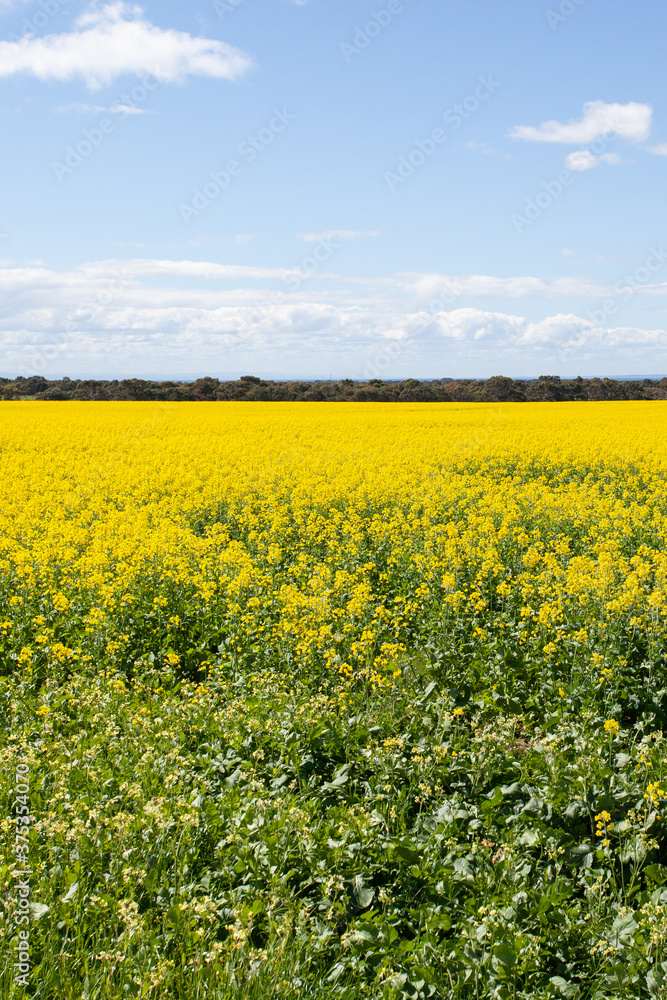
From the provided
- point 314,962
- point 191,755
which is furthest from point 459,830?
point 191,755

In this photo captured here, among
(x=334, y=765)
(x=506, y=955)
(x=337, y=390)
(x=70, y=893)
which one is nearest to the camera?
(x=506, y=955)

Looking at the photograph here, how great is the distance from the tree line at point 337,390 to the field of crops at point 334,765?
56.3m

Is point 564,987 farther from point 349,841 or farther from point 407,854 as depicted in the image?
point 349,841

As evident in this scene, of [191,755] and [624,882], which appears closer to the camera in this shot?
[624,882]

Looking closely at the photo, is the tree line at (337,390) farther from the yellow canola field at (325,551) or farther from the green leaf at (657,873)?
the green leaf at (657,873)

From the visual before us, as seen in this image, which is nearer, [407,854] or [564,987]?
[564,987]

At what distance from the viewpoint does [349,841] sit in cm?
411

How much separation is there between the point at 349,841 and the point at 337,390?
219 ft

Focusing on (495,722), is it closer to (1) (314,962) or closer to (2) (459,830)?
(2) (459,830)

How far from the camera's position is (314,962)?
Result: 340 centimetres

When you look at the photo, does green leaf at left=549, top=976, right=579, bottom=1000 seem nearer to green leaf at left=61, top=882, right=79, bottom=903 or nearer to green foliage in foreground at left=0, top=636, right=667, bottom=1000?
green foliage in foreground at left=0, top=636, right=667, bottom=1000

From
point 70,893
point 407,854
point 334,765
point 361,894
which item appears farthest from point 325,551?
point 70,893

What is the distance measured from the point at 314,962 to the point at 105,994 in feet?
3.49

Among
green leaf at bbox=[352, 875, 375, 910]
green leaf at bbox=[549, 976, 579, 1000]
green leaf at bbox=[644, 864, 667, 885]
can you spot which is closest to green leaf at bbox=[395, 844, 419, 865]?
green leaf at bbox=[352, 875, 375, 910]
